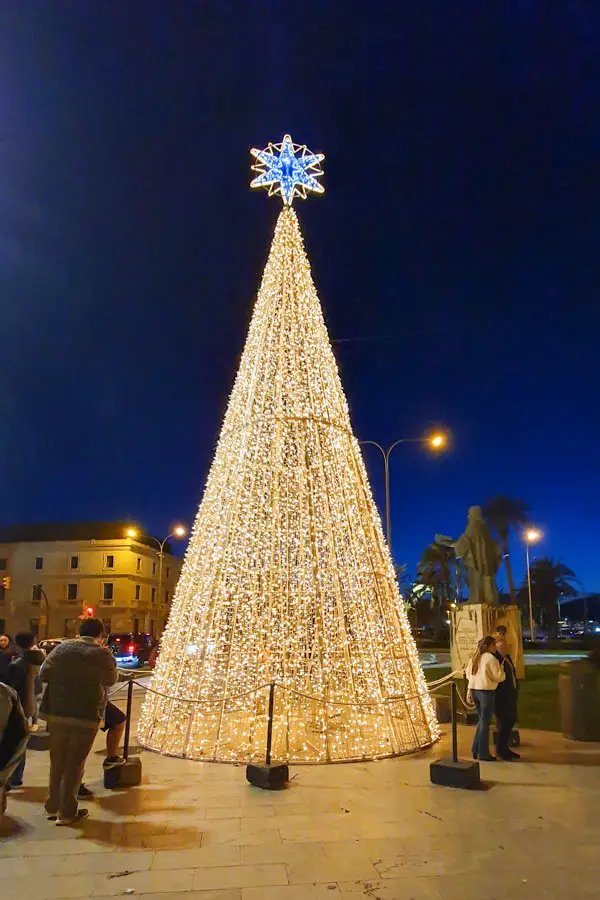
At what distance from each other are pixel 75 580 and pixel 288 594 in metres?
49.1

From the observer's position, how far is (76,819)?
579 cm

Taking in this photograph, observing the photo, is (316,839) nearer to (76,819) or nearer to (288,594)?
(76,819)

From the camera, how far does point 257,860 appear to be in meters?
4.90

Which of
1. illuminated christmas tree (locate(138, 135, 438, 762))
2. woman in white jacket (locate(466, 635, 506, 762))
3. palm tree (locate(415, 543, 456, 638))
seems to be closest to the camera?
woman in white jacket (locate(466, 635, 506, 762))

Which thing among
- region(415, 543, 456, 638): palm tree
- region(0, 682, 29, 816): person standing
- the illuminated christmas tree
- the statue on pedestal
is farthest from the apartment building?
region(0, 682, 29, 816): person standing

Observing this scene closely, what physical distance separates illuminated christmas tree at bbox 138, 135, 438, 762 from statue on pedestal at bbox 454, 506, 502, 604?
5071 mm

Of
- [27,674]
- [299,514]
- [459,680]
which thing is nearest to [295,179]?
Answer: [299,514]

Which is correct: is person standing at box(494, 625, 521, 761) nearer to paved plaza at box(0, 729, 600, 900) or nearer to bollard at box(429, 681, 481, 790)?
paved plaza at box(0, 729, 600, 900)

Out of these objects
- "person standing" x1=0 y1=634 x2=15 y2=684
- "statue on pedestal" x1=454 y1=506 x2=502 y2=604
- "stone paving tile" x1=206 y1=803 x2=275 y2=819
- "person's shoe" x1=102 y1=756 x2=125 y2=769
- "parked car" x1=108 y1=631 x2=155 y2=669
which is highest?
"statue on pedestal" x1=454 y1=506 x2=502 y2=604

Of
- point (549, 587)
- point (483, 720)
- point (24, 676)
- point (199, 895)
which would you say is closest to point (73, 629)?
point (24, 676)

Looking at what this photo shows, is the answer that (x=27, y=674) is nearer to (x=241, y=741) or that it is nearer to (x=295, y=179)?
(x=241, y=741)

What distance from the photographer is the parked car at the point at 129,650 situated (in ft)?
84.7

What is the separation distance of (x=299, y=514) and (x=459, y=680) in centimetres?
1045

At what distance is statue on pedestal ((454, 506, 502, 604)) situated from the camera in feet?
45.6
